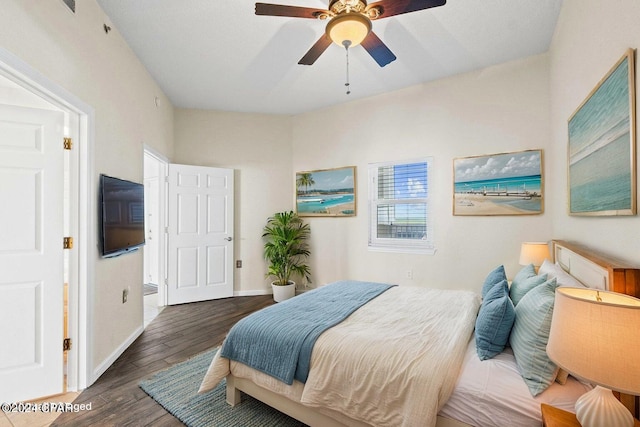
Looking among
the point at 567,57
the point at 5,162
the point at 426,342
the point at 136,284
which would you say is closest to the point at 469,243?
the point at 567,57

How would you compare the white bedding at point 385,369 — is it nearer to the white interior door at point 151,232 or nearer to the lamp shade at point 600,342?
the lamp shade at point 600,342

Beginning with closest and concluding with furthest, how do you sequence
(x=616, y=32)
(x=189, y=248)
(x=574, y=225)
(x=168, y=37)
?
(x=616, y=32)
(x=574, y=225)
(x=168, y=37)
(x=189, y=248)

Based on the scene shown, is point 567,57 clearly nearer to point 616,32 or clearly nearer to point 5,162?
point 616,32

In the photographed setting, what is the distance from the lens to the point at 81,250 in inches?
87.8

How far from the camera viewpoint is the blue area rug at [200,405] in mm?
1839

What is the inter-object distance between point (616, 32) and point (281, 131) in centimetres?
408

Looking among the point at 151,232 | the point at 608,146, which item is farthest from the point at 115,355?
the point at 608,146

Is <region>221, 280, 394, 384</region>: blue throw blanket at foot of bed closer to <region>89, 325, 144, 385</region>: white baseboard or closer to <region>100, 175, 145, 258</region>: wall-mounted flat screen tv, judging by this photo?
<region>89, 325, 144, 385</region>: white baseboard

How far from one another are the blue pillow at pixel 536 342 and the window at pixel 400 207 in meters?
2.34

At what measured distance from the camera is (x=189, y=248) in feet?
14.4

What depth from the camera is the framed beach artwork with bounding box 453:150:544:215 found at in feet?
10.4

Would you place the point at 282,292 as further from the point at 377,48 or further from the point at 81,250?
the point at 377,48

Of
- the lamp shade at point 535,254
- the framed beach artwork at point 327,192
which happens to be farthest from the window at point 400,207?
the lamp shade at point 535,254

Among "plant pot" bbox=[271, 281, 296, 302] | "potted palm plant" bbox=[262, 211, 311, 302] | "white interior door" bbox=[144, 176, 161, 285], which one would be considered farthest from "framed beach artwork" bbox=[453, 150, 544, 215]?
"white interior door" bbox=[144, 176, 161, 285]
